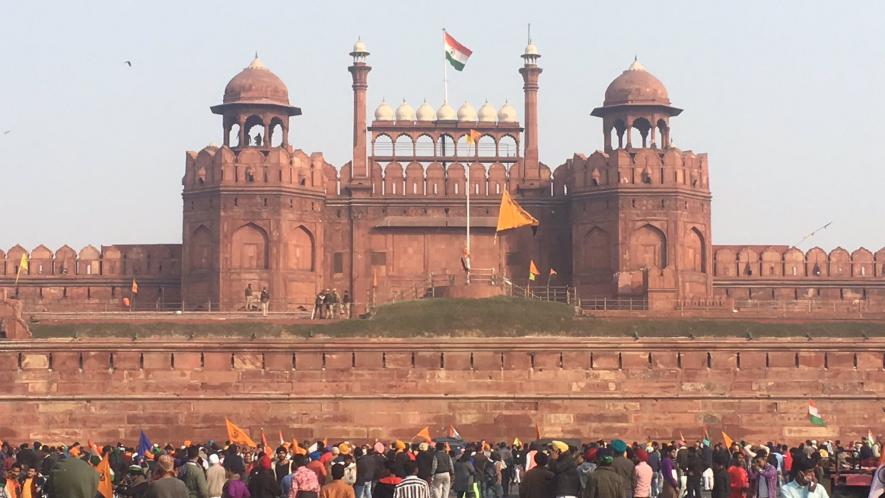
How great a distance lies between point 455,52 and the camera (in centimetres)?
6075

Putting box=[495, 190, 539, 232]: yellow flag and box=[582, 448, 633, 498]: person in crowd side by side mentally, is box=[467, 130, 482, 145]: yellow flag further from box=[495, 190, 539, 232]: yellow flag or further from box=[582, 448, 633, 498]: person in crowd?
box=[582, 448, 633, 498]: person in crowd

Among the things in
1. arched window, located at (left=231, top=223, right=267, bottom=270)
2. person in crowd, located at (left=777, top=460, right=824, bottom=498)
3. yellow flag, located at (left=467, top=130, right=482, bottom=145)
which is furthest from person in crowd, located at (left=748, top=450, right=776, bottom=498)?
yellow flag, located at (left=467, top=130, right=482, bottom=145)

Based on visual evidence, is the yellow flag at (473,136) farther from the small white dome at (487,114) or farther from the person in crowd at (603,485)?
the person in crowd at (603,485)

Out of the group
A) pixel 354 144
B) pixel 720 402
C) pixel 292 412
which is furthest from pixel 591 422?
pixel 354 144

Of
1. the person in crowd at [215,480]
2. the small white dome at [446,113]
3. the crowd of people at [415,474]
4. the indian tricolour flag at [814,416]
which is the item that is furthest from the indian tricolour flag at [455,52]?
the person in crowd at [215,480]

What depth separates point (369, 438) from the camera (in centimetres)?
4819

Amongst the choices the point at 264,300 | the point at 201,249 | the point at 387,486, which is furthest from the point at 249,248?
the point at 387,486

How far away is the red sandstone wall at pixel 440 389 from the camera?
48.0 meters

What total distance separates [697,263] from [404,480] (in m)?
40.2

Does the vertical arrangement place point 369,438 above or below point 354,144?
below

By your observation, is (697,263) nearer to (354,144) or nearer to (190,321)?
(354,144)

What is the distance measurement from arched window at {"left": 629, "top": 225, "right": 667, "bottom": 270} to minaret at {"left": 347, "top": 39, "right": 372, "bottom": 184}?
9.64 metres

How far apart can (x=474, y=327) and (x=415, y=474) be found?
29358 mm

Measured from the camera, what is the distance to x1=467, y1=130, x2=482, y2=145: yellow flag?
60.8 m
